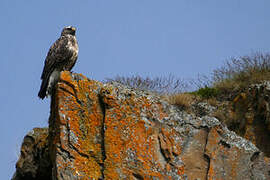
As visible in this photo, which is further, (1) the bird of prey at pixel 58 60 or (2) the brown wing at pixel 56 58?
(2) the brown wing at pixel 56 58

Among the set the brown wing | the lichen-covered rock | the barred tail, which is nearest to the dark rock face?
the barred tail

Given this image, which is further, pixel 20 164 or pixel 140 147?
pixel 20 164

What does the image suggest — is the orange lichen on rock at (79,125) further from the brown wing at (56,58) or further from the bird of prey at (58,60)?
the brown wing at (56,58)

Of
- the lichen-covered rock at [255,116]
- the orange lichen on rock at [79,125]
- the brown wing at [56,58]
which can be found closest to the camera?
the orange lichen on rock at [79,125]

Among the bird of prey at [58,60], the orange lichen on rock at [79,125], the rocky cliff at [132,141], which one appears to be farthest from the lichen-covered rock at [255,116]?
the bird of prey at [58,60]

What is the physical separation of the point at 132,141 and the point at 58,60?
3.24 meters

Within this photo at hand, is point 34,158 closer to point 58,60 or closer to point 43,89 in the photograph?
point 43,89

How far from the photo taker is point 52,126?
7.82 metres

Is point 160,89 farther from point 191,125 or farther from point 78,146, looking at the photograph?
point 78,146

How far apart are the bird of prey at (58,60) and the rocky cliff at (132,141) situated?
129 centimetres

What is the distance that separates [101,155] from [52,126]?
112 cm

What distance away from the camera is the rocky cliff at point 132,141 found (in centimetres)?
721

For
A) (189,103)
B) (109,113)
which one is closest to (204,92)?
(189,103)

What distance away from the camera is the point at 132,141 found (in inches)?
292
